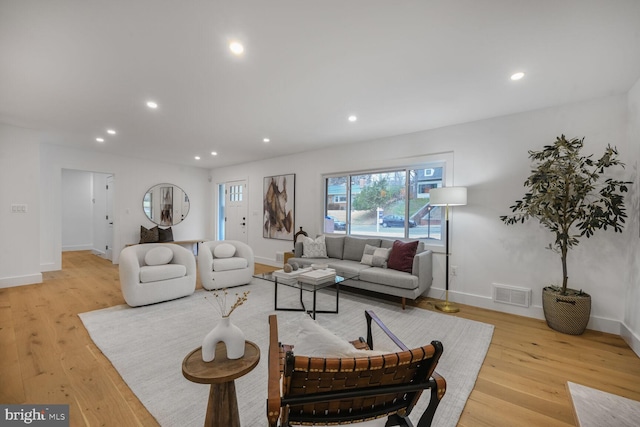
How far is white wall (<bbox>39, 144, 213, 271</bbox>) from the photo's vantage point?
5.37m

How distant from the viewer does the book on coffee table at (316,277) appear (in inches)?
122

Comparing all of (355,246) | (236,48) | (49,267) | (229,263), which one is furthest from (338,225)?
(49,267)

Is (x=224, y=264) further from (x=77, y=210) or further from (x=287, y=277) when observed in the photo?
(x=77, y=210)

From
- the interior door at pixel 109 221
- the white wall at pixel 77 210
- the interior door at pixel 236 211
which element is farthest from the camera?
the white wall at pixel 77 210

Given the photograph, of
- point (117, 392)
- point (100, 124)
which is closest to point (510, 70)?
point (117, 392)

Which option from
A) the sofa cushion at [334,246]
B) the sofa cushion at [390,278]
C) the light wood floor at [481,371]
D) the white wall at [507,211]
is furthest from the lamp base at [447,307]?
the sofa cushion at [334,246]

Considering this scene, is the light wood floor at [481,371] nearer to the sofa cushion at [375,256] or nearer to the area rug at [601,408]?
the area rug at [601,408]

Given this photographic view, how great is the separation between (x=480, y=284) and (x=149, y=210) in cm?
752

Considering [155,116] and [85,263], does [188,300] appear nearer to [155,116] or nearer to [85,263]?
[155,116]

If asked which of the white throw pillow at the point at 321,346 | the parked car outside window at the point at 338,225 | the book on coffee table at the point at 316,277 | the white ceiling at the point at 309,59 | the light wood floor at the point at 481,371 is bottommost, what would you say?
the light wood floor at the point at 481,371

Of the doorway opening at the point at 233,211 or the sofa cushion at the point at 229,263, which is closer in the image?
the sofa cushion at the point at 229,263

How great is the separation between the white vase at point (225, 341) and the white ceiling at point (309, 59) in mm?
2024

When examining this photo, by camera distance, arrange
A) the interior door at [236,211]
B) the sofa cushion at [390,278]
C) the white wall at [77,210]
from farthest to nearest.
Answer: the white wall at [77,210]
the interior door at [236,211]
the sofa cushion at [390,278]

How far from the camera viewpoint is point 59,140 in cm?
511
